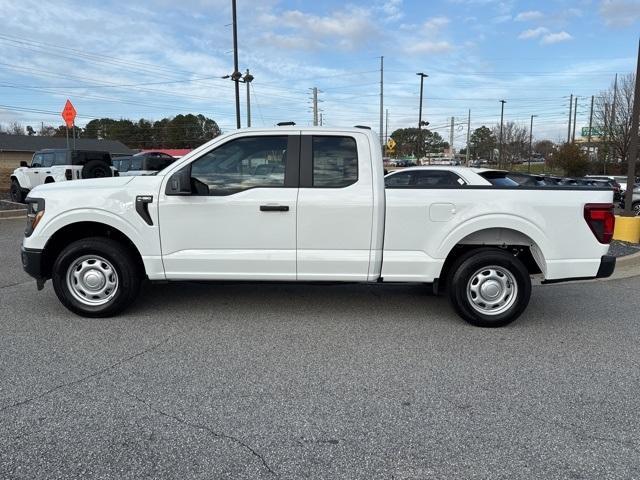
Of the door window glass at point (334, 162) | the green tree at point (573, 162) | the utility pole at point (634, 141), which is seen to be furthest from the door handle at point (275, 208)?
the green tree at point (573, 162)

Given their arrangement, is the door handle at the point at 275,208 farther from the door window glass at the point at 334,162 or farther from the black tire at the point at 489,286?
the black tire at the point at 489,286

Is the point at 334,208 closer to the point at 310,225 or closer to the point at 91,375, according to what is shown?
the point at 310,225

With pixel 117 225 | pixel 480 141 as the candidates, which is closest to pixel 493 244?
pixel 117 225

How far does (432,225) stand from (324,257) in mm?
1109

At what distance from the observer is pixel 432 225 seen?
501 cm

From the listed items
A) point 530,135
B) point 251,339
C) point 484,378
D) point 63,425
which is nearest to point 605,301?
point 484,378

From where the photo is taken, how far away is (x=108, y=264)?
17.0 feet

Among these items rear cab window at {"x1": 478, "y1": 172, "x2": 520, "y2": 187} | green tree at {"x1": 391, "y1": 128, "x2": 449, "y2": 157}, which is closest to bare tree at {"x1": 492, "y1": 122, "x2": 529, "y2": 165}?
green tree at {"x1": 391, "y1": 128, "x2": 449, "y2": 157}

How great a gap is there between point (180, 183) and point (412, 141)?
4834 inches

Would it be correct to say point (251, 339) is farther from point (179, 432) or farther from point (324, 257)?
point (179, 432)

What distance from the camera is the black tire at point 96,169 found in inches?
678

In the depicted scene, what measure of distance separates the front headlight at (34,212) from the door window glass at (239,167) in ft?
5.26

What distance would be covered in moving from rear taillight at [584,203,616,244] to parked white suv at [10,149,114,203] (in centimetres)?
1610

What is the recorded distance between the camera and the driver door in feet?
16.4
